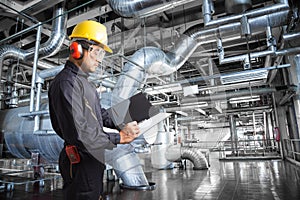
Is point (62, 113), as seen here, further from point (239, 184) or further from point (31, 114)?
point (239, 184)

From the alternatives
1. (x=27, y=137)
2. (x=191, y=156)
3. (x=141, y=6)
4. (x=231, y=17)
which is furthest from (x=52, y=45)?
(x=191, y=156)

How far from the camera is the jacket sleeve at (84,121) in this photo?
60 cm

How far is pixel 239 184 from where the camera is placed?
2557 mm

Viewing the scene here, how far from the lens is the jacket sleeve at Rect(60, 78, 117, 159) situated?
0.60m

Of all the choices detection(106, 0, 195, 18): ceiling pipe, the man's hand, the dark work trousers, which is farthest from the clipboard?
detection(106, 0, 195, 18): ceiling pipe

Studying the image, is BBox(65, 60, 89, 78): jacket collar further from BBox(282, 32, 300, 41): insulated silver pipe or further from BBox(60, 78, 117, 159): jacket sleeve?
BBox(282, 32, 300, 41): insulated silver pipe

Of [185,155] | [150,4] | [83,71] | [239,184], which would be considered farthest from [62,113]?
[185,155]

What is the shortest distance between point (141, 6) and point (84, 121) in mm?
1514

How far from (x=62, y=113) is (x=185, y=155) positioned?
3733 mm

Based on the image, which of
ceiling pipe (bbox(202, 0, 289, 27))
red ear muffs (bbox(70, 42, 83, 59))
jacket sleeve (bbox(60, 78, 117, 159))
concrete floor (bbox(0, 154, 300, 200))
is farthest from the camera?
concrete floor (bbox(0, 154, 300, 200))

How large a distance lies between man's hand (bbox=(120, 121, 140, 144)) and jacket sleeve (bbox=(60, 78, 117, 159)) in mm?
38

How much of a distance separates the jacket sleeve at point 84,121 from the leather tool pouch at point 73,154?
0.21 feet

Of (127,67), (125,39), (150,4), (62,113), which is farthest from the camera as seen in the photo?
(125,39)

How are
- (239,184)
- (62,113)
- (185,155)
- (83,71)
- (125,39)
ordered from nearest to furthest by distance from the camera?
1. (62,113)
2. (83,71)
3. (239,184)
4. (125,39)
5. (185,155)
